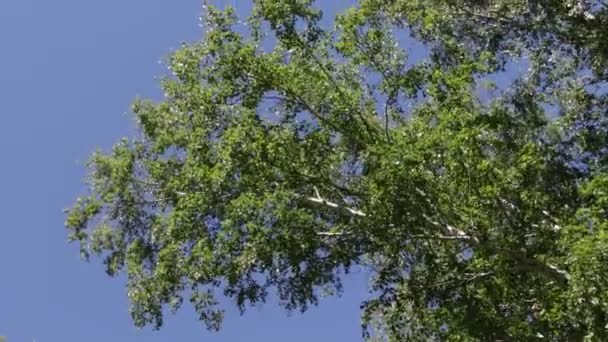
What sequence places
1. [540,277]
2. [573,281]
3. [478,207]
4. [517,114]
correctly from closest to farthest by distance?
[573,281] → [478,207] → [540,277] → [517,114]

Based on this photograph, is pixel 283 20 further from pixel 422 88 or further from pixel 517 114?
pixel 517 114

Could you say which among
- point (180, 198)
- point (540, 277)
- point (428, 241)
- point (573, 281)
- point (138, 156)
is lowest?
point (573, 281)

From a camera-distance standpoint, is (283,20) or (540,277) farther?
(283,20)

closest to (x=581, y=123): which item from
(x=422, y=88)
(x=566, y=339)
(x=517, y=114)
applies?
(x=517, y=114)

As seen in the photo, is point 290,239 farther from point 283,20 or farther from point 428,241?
point 283,20

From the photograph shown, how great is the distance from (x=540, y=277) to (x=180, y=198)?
594 centimetres

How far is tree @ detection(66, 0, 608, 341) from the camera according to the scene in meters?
13.5

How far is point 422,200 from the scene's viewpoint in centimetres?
1345

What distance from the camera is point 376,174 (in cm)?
1350

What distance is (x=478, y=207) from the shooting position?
1330 centimetres

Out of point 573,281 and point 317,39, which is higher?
point 317,39

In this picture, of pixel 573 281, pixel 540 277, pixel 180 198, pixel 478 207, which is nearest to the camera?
pixel 573 281

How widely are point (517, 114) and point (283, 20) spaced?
4726 mm

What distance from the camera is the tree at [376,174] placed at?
13.5 m
